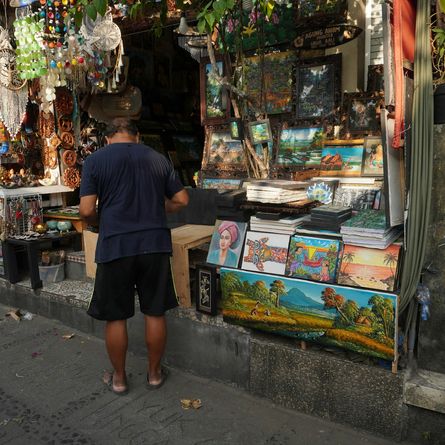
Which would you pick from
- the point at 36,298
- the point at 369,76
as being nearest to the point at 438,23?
the point at 369,76

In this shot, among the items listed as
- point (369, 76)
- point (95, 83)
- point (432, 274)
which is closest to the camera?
point (432, 274)

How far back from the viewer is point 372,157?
4215mm

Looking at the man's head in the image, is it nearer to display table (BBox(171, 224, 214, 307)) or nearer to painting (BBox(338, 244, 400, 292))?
display table (BBox(171, 224, 214, 307))

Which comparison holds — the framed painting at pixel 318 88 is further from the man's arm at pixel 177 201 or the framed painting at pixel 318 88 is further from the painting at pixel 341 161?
the man's arm at pixel 177 201

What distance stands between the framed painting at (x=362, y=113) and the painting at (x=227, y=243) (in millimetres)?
1664

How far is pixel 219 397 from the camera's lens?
11.4 ft

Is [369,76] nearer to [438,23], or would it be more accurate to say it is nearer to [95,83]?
[438,23]

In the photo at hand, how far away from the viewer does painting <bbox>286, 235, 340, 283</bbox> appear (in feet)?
10.2

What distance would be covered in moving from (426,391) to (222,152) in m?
3.41

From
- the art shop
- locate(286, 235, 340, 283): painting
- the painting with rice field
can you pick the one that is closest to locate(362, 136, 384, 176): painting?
the art shop

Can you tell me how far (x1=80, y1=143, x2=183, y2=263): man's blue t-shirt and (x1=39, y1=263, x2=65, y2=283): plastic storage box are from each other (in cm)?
246

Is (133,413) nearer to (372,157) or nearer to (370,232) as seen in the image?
(370,232)

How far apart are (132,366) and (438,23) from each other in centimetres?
348

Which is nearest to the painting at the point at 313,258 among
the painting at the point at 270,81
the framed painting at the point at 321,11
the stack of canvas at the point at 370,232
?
the stack of canvas at the point at 370,232
